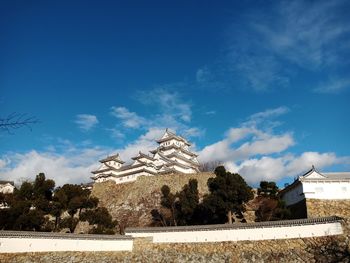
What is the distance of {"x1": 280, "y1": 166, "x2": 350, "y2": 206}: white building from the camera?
86.3 feet

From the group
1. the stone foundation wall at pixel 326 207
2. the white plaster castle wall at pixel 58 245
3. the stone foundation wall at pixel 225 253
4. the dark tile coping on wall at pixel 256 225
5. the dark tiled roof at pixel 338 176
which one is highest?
the dark tiled roof at pixel 338 176

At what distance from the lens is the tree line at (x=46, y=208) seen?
23750 mm

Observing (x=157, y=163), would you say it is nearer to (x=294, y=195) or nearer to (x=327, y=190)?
(x=294, y=195)

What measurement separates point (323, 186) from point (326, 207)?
5.60ft

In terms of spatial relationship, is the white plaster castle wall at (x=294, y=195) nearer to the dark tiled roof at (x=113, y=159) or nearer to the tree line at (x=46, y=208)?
the tree line at (x=46, y=208)

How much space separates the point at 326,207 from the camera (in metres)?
25.7

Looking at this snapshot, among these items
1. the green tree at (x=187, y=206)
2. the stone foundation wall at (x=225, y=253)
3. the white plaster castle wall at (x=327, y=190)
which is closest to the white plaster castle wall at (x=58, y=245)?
the stone foundation wall at (x=225, y=253)

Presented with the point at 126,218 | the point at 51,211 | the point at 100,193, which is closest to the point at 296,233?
the point at 51,211

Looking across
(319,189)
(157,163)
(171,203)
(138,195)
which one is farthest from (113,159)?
(319,189)

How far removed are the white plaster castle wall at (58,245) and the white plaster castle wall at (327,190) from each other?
13869 millimetres

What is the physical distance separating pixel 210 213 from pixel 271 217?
444 centimetres

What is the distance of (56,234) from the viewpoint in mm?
19766

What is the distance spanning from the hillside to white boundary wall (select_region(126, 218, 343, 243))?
38.7ft

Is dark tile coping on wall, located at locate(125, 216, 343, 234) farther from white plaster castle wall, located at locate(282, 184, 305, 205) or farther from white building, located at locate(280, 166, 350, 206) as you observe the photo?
white plaster castle wall, located at locate(282, 184, 305, 205)
